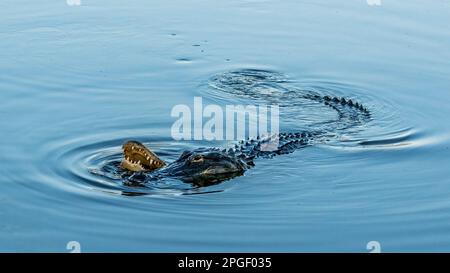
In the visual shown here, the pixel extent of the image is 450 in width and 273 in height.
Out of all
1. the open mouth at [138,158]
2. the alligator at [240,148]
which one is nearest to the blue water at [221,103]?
the alligator at [240,148]

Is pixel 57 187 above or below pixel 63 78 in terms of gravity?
below

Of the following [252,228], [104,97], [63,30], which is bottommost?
[252,228]

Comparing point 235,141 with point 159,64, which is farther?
point 159,64

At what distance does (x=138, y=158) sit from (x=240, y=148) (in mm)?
1418

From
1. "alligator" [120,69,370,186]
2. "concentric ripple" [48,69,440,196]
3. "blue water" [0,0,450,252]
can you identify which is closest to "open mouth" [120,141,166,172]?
"alligator" [120,69,370,186]

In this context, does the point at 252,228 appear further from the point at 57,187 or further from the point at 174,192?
the point at 57,187

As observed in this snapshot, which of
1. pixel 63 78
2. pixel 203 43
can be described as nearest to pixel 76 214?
pixel 63 78

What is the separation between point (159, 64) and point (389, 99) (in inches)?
139

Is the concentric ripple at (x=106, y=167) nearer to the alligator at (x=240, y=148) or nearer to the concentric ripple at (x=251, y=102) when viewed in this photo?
the concentric ripple at (x=251, y=102)

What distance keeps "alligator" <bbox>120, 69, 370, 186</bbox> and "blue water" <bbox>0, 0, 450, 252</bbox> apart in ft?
0.70

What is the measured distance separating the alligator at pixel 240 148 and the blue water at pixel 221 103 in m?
0.21

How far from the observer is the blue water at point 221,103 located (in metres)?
8.12

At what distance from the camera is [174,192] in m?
9.26

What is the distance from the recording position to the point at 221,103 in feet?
40.8
